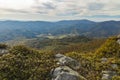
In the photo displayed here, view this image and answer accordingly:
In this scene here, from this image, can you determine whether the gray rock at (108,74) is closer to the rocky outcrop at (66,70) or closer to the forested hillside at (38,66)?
the forested hillside at (38,66)

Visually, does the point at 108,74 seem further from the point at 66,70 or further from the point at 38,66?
the point at 38,66

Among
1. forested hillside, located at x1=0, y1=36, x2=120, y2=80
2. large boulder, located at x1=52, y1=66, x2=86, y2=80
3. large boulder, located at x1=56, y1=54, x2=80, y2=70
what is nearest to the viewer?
large boulder, located at x1=52, y1=66, x2=86, y2=80

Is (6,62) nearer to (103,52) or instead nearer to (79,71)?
(79,71)

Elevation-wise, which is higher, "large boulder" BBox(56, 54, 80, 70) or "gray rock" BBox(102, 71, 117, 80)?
"large boulder" BBox(56, 54, 80, 70)

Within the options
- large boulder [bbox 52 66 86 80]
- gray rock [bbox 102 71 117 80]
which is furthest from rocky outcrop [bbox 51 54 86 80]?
gray rock [bbox 102 71 117 80]

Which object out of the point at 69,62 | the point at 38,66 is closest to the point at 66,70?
the point at 69,62

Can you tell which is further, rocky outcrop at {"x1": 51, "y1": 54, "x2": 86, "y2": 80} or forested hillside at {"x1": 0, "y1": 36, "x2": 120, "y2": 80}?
forested hillside at {"x1": 0, "y1": 36, "x2": 120, "y2": 80}

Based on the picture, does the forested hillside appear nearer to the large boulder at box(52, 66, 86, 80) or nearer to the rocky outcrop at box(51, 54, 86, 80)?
the rocky outcrop at box(51, 54, 86, 80)

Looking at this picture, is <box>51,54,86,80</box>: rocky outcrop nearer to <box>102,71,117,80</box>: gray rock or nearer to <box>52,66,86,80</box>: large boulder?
<box>52,66,86,80</box>: large boulder

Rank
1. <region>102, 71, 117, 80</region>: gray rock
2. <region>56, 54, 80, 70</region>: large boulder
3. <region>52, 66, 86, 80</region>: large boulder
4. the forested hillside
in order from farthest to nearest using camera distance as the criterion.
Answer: <region>56, 54, 80, 70</region>: large boulder, <region>102, 71, 117, 80</region>: gray rock, the forested hillside, <region>52, 66, 86, 80</region>: large boulder

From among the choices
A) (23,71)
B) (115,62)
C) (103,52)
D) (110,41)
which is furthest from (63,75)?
(110,41)
